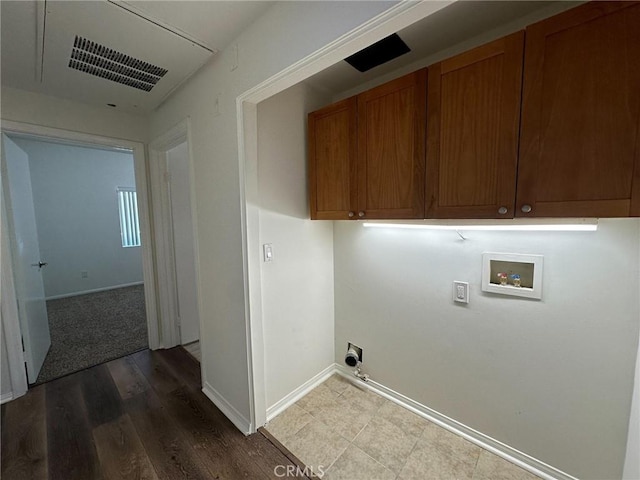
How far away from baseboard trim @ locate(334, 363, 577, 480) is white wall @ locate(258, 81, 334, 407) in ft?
2.03

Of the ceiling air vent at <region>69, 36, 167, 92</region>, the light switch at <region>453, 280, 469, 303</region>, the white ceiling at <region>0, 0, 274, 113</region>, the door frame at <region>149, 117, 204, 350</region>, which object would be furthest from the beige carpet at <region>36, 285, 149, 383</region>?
the light switch at <region>453, 280, 469, 303</region>

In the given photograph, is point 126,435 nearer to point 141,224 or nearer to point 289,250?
point 289,250

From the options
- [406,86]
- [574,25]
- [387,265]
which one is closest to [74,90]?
[406,86]

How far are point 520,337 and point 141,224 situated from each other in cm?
326

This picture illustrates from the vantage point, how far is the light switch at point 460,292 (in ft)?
5.23

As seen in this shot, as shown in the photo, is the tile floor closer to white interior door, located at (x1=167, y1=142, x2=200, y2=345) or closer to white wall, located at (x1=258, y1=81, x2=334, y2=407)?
white wall, located at (x1=258, y1=81, x2=334, y2=407)

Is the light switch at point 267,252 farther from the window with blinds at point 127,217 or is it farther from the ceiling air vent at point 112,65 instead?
the window with blinds at point 127,217

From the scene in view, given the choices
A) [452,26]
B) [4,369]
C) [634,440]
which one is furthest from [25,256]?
[634,440]

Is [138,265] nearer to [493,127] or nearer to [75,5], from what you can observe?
[75,5]

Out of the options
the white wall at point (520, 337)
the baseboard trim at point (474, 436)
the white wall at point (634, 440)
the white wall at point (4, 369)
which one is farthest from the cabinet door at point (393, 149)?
the white wall at point (4, 369)

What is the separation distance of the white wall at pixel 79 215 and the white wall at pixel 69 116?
3.25 m

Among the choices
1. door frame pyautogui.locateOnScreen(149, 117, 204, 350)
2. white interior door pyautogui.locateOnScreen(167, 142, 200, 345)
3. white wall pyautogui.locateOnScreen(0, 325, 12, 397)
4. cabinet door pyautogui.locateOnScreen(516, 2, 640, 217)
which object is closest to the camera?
cabinet door pyautogui.locateOnScreen(516, 2, 640, 217)

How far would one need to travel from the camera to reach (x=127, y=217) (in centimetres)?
545

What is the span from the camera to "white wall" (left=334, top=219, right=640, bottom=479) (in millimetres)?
1193
